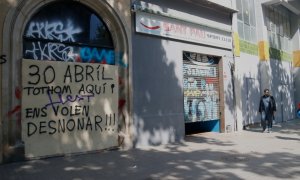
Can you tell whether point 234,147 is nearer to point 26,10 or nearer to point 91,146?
point 91,146

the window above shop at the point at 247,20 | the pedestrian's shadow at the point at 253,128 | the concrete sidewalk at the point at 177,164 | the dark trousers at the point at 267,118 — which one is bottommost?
the concrete sidewalk at the point at 177,164

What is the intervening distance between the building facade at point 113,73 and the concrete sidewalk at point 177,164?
0.67 m

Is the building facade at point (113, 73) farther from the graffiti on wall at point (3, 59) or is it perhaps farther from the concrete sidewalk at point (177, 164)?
the concrete sidewalk at point (177, 164)

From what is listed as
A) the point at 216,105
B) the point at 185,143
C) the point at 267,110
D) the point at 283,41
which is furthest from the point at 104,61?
the point at 283,41

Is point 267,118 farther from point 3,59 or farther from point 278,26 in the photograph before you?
point 3,59

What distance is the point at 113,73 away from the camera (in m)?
9.10

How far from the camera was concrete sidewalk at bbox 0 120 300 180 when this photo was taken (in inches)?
244

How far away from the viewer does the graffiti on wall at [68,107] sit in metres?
7.57

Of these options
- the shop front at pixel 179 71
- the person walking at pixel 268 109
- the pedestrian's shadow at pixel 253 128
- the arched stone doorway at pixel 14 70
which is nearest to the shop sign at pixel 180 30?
the shop front at pixel 179 71

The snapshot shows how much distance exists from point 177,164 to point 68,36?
4.12 meters

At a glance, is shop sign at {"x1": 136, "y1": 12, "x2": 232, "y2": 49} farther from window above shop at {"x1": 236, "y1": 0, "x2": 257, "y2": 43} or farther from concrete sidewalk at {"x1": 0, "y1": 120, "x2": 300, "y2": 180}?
concrete sidewalk at {"x1": 0, "y1": 120, "x2": 300, "y2": 180}

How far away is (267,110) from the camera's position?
527 inches

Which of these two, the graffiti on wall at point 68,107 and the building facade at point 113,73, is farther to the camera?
the graffiti on wall at point 68,107

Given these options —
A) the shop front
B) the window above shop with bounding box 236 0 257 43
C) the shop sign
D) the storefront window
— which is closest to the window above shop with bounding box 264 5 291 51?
the window above shop with bounding box 236 0 257 43
